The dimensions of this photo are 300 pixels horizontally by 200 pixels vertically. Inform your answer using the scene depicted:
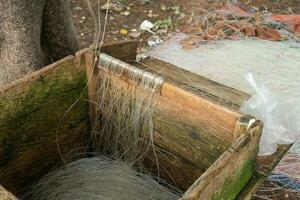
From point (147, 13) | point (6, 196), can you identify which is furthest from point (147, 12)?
point (6, 196)

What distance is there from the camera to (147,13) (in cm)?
499

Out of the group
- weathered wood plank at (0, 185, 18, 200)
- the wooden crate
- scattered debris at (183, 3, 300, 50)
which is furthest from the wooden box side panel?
scattered debris at (183, 3, 300, 50)

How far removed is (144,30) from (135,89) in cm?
257

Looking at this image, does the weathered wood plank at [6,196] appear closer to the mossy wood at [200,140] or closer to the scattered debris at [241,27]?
the mossy wood at [200,140]

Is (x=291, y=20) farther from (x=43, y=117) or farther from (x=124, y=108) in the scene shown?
(x=43, y=117)

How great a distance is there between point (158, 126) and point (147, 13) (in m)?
2.99

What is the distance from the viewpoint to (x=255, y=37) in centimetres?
423

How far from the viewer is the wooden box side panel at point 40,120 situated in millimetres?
1976

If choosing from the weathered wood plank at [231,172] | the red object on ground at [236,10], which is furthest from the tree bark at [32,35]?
the red object on ground at [236,10]

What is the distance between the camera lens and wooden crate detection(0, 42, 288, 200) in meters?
1.83

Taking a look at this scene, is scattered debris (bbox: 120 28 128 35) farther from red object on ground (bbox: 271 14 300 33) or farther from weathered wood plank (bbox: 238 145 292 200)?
weathered wood plank (bbox: 238 145 292 200)

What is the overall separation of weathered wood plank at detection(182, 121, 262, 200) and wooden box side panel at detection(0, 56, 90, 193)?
91 cm

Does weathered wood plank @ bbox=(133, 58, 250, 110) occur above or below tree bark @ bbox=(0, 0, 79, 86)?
below

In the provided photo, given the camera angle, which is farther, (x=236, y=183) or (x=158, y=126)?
(x=158, y=126)
